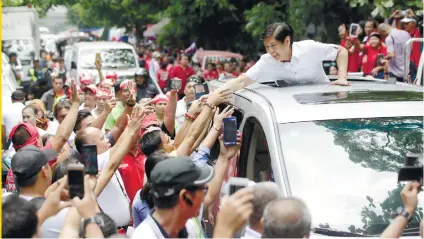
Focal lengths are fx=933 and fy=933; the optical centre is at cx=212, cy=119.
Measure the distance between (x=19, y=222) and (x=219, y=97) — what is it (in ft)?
9.19

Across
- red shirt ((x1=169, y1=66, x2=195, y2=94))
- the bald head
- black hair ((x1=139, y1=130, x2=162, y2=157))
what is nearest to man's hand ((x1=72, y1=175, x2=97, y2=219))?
black hair ((x1=139, y1=130, x2=162, y2=157))

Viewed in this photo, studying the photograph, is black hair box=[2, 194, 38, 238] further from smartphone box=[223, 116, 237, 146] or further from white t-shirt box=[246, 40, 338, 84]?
white t-shirt box=[246, 40, 338, 84]

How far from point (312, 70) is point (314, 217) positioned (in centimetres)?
202

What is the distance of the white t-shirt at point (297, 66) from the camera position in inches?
273

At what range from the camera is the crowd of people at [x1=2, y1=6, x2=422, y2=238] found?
4051 millimetres

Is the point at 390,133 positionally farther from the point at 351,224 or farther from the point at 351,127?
the point at 351,224

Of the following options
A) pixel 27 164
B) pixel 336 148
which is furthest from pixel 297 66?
pixel 27 164

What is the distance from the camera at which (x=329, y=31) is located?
63.4 ft

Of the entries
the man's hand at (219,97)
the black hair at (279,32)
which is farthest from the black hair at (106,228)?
the black hair at (279,32)

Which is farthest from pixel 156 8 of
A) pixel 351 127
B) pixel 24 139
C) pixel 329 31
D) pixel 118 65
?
pixel 351 127

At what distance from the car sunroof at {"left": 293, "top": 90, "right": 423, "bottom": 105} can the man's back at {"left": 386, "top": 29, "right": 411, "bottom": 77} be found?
6.23 m

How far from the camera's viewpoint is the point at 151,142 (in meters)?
6.38

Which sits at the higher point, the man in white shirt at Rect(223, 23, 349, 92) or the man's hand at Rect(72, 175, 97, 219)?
the man in white shirt at Rect(223, 23, 349, 92)

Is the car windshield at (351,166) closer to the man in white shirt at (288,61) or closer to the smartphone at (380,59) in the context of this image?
the man in white shirt at (288,61)
